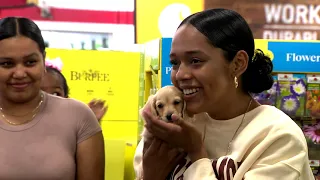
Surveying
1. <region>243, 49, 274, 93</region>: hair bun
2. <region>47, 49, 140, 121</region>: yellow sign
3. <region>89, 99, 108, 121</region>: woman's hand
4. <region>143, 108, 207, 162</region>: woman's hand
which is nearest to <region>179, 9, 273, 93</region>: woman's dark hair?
<region>243, 49, 274, 93</region>: hair bun

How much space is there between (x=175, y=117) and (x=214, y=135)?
169 millimetres

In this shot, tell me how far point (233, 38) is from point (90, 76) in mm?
2318

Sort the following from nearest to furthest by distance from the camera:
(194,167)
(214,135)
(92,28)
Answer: (194,167)
(214,135)
(92,28)

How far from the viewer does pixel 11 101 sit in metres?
1.93

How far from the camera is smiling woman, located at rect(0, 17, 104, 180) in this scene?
183 centimetres

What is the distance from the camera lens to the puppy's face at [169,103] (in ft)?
5.22

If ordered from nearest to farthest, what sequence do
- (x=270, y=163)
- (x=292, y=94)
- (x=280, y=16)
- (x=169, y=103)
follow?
1. (x=270, y=163)
2. (x=169, y=103)
3. (x=292, y=94)
4. (x=280, y=16)

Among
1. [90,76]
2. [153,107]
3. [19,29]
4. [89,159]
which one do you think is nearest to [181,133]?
[153,107]

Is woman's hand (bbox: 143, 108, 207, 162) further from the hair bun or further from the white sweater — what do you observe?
the hair bun

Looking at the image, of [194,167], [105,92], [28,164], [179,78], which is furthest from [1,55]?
[105,92]

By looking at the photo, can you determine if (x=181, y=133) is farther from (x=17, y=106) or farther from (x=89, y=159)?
(x=17, y=106)

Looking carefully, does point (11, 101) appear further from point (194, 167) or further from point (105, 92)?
point (105, 92)

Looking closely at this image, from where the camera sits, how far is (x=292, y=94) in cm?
288

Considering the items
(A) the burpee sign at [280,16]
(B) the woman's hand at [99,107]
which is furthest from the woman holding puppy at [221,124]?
(A) the burpee sign at [280,16]
